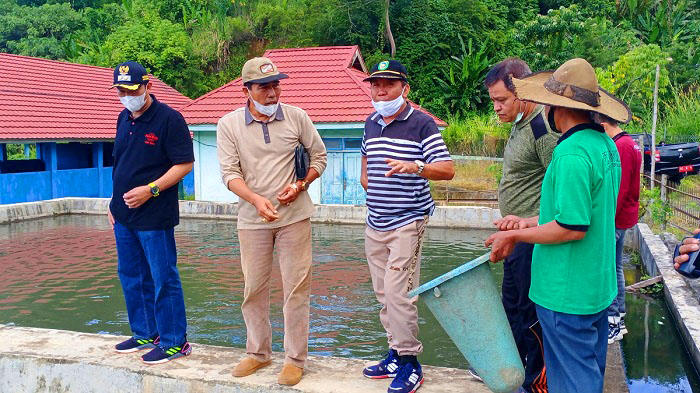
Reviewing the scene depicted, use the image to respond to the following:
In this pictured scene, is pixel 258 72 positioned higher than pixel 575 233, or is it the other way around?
pixel 258 72

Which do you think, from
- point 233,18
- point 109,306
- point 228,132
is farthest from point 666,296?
point 233,18

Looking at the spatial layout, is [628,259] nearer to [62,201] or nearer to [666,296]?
[666,296]

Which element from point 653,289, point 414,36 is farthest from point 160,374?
point 414,36

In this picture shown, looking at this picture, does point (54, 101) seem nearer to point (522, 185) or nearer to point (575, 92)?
point (522, 185)

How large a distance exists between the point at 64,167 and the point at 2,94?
2.68 meters

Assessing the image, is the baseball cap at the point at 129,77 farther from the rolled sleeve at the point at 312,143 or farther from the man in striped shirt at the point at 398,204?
the man in striped shirt at the point at 398,204

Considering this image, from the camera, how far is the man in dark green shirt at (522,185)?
128 inches

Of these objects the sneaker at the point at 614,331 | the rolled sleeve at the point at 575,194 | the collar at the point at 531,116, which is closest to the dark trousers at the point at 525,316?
the collar at the point at 531,116

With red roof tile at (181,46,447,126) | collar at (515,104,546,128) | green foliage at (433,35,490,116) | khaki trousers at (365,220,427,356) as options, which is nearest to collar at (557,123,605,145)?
collar at (515,104,546,128)

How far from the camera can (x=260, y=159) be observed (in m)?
3.66

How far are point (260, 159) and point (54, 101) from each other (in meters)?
17.0

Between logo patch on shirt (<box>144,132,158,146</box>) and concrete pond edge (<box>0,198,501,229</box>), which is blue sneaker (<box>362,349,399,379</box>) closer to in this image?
logo patch on shirt (<box>144,132,158,146</box>)

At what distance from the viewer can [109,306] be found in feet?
22.5

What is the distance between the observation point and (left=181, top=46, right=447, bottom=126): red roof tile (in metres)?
15.0
